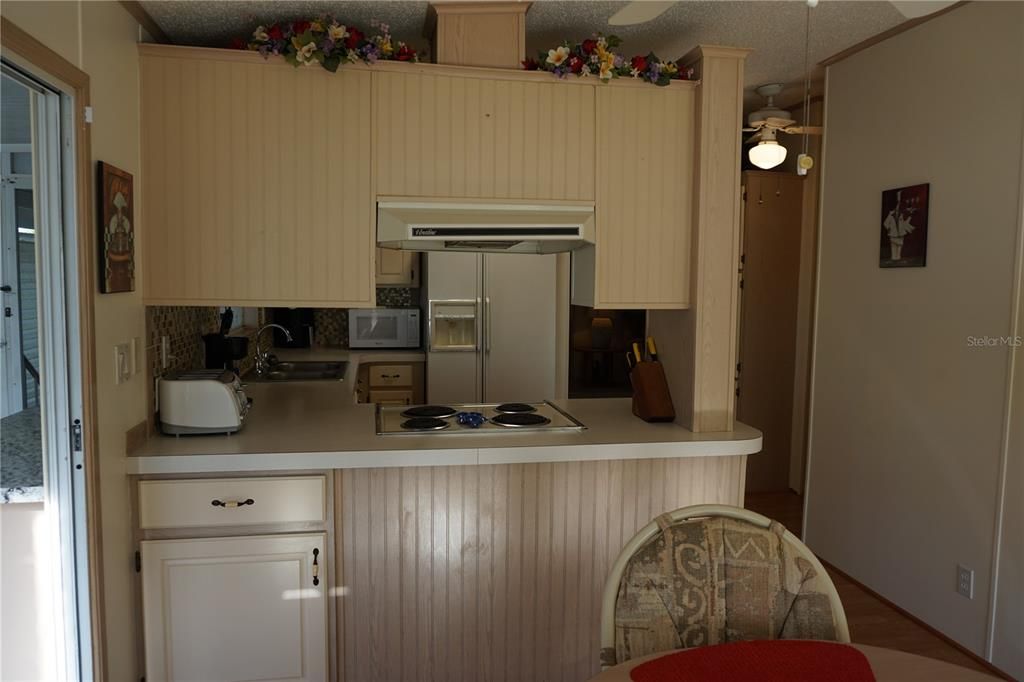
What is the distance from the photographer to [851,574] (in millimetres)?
3482

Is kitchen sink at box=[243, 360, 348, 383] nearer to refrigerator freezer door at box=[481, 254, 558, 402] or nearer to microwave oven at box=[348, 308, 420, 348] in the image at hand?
microwave oven at box=[348, 308, 420, 348]

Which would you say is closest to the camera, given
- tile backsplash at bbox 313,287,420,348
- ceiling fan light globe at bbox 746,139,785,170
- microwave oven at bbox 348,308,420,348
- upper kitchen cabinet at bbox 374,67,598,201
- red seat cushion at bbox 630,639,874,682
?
red seat cushion at bbox 630,639,874,682

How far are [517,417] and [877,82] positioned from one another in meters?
2.24

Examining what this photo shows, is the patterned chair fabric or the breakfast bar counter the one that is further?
the breakfast bar counter

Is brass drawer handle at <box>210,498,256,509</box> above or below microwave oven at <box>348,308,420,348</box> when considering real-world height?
below

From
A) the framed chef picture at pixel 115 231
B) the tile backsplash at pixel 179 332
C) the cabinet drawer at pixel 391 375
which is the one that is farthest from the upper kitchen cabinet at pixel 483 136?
the cabinet drawer at pixel 391 375

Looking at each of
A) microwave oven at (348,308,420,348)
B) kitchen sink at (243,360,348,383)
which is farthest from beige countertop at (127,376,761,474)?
microwave oven at (348,308,420,348)

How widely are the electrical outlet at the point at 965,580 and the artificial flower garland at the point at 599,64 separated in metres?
2.20

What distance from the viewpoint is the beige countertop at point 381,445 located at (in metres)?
2.24

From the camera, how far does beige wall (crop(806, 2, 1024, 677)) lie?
2.67 metres

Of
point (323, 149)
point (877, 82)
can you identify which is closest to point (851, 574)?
point (877, 82)

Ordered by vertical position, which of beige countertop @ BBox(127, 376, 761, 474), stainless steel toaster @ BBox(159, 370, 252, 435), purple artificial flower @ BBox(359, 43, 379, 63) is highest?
purple artificial flower @ BBox(359, 43, 379, 63)

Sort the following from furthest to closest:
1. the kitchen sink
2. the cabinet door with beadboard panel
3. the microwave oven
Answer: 1. the microwave oven
2. the kitchen sink
3. the cabinet door with beadboard panel

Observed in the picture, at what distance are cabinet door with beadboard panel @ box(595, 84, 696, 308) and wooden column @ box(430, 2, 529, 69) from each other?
0.35 m
